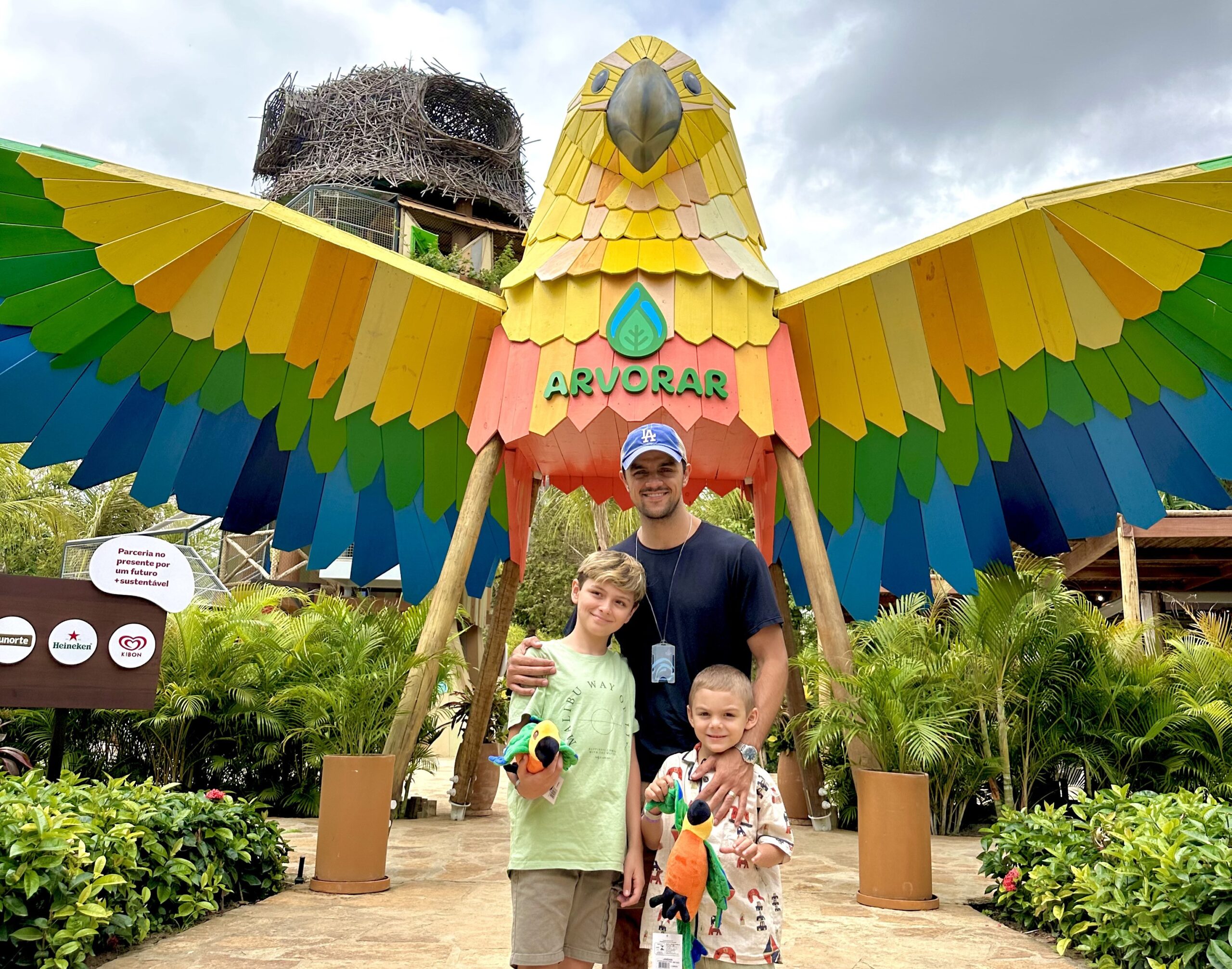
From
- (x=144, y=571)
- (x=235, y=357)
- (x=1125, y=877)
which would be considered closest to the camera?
(x=1125, y=877)

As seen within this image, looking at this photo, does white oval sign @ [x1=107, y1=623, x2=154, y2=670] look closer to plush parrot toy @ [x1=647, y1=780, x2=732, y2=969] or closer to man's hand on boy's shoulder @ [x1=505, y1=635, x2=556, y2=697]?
man's hand on boy's shoulder @ [x1=505, y1=635, x2=556, y2=697]

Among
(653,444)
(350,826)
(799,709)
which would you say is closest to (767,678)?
(653,444)

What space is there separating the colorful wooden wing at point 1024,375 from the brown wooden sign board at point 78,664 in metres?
3.75

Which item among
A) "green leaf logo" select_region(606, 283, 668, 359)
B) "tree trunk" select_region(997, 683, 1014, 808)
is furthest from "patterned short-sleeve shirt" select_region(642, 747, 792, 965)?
"tree trunk" select_region(997, 683, 1014, 808)

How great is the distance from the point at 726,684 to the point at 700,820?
0.30 metres

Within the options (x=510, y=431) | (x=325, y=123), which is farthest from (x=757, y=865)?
(x=325, y=123)

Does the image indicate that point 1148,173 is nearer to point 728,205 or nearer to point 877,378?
point 877,378

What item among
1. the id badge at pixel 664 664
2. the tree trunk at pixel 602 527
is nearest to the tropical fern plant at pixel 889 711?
the id badge at pixel 664 664

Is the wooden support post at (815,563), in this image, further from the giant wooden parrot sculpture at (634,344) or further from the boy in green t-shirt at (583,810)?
the boy in green t-shirt at (583,810)

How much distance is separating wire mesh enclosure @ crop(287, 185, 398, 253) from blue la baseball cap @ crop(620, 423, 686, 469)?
27.0 metres

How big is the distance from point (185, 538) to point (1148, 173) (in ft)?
69.6

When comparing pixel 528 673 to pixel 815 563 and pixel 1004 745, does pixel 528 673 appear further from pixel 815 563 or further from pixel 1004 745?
pixel 1004 745

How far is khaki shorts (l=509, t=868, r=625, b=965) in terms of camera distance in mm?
2078

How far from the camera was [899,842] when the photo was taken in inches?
178
